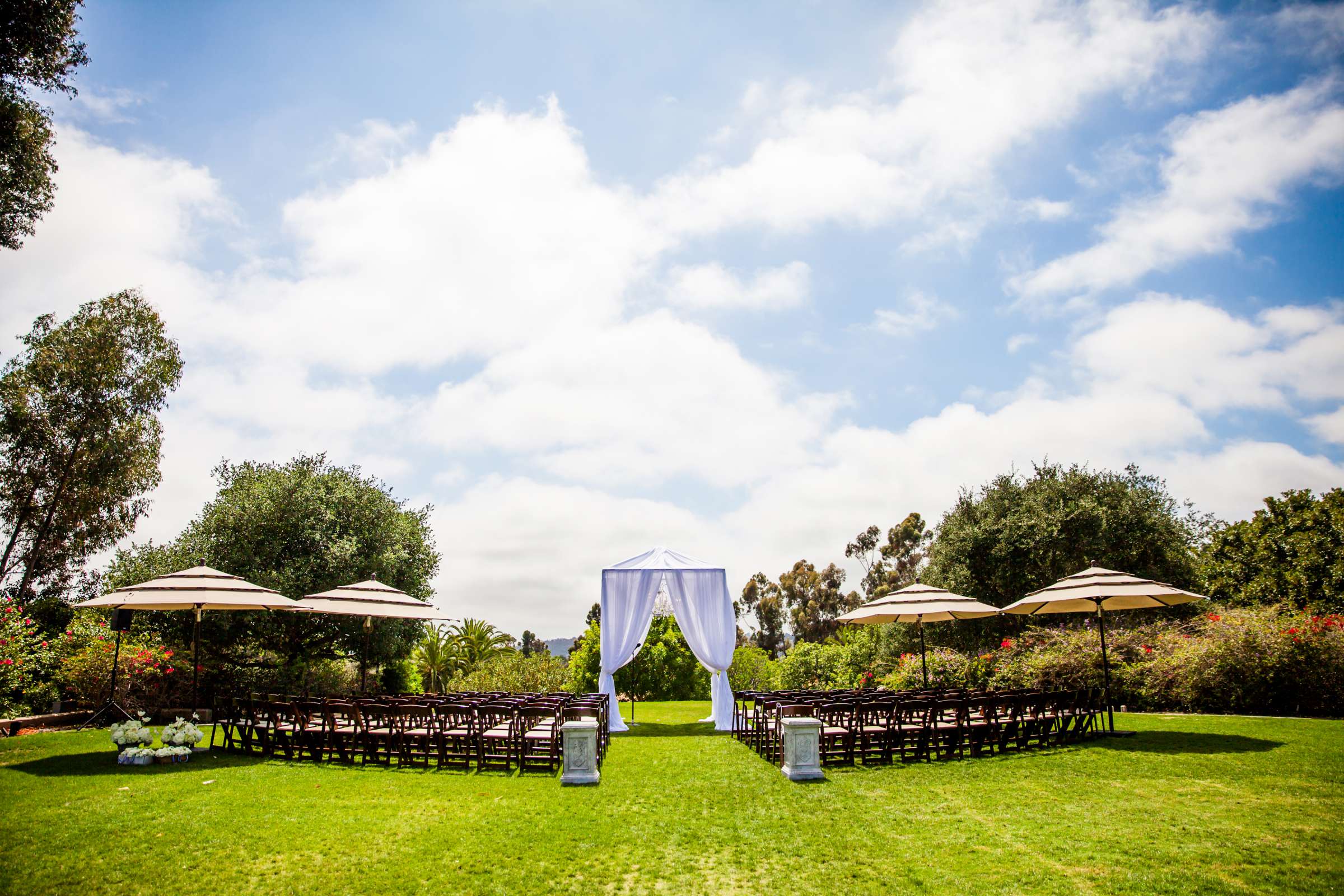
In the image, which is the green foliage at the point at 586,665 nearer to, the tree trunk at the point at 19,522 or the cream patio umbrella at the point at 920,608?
the cream patio umbrella at the point at 920,608

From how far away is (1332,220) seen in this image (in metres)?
10.2

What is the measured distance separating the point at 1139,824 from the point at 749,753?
5588mm

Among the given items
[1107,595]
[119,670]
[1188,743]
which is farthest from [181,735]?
[1188,743]

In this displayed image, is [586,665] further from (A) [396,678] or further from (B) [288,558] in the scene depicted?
(B) [288,558]

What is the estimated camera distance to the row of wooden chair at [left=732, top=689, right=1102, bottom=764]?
31.3 feet

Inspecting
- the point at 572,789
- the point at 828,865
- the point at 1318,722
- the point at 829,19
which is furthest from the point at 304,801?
the point at 1318,722

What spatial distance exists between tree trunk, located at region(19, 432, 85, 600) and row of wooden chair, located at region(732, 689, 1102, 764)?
2035 cm

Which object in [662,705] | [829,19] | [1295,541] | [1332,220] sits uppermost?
[829,19]

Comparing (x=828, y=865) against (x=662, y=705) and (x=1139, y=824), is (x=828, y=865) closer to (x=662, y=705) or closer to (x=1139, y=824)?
(x=1139, y=824)

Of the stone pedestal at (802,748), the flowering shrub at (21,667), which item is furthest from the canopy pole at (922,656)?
the flowering shrub at (21,667)

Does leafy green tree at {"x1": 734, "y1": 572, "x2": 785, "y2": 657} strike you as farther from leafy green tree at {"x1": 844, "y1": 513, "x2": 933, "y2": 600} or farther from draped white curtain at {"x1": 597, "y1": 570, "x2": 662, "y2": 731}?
draped white curtain at {"x1": 597, "y1": 570, "x2": 662, "y2": 731}

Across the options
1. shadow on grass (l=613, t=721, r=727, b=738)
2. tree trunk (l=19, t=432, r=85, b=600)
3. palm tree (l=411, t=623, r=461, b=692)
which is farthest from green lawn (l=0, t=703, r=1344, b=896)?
tree trunk (l=19, t=432, r=85, b=600)

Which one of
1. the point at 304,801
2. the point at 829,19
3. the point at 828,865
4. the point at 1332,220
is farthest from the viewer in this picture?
the point at 1332,220

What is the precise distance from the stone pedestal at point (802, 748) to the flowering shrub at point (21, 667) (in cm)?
1303
